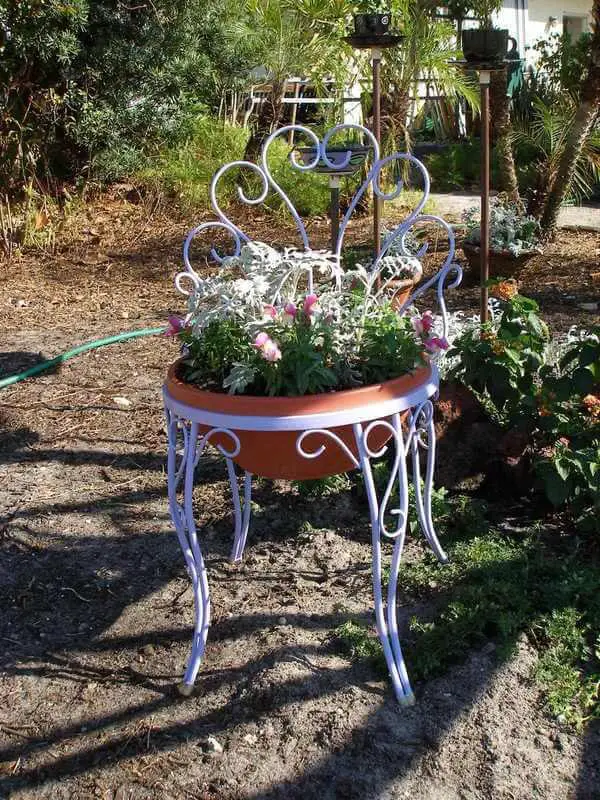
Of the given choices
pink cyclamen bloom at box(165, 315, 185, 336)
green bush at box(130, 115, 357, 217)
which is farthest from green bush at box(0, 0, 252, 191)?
pink cyclamen bloom at box(165, 315, 185, 336)

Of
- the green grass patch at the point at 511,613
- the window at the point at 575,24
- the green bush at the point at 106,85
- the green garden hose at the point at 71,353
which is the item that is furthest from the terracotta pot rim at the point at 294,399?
the window at the point at 575,24

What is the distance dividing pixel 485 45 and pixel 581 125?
3809 millimetres

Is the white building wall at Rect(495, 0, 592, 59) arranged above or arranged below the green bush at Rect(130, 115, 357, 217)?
above

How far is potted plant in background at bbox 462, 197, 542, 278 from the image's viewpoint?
6.58 meters

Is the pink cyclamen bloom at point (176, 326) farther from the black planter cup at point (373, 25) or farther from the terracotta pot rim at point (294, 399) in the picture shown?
the black planter cup at point (373, 25)

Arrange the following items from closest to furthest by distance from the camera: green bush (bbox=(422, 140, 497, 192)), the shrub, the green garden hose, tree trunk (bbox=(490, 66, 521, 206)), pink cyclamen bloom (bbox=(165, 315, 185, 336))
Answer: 1. pink cyclamen bloom (bbox=(165, 315, 185, 336))
2. the shrub
3. the green garden hose
4. tree trunk (bbox=(490, 66, 521, 206))
5. green bush (bbox=(422, 140, 497, 192))

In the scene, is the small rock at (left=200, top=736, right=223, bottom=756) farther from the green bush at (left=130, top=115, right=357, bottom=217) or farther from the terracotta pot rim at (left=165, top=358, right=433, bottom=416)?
the green bush at (left=130, top=115, right=357, bottom=217)

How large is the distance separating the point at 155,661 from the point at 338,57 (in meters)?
9.08

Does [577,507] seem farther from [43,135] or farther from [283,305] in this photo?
[43,135]

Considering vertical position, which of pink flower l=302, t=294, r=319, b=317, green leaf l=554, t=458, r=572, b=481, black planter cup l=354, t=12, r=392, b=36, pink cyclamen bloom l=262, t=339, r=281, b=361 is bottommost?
green leaf l=554, t=458, r=572, b=481

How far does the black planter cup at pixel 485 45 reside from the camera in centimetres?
425

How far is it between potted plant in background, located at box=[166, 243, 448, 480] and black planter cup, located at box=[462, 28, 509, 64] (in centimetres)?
208

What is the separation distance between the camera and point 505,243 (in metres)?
6.63

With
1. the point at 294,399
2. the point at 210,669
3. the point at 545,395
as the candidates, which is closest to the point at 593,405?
the point at 545,395
